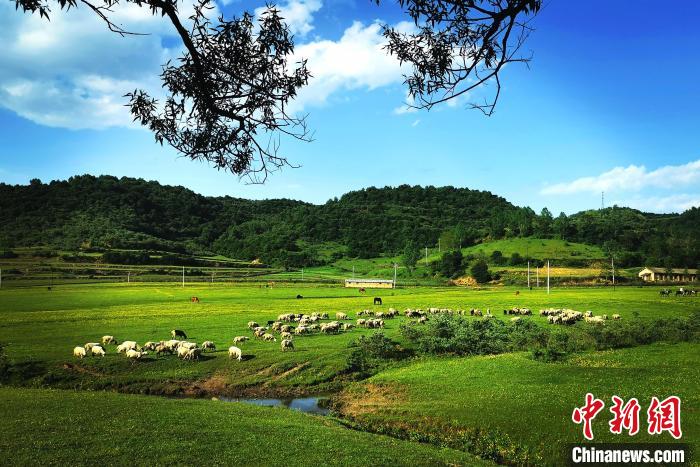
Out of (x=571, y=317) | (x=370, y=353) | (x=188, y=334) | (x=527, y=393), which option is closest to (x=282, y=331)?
(x=188, y=334)

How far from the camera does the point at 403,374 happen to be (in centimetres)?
2970

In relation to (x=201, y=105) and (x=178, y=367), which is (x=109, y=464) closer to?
(x=201, y=105)

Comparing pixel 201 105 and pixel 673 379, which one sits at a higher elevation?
pixel 201 105

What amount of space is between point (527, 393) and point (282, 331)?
25.1 m

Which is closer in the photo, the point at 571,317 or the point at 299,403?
the point at 299,403

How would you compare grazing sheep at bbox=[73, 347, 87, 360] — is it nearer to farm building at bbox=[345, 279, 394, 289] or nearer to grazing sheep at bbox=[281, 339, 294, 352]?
grazing sheep at bbox=[281, 339, 294, 352]

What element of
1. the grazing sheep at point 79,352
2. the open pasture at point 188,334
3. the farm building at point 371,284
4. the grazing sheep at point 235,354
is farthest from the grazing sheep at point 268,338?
the farm building at point 371,284

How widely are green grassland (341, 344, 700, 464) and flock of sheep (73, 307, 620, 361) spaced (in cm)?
1226

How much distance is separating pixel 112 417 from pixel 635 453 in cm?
1862

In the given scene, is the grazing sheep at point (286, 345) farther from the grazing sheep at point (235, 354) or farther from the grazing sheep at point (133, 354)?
the grazing sheep at point (133, 354)

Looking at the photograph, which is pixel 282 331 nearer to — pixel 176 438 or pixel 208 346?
pixel 208 346

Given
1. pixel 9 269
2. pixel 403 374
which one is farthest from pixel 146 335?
pixel 9 269

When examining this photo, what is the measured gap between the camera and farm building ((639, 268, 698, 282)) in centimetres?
12954

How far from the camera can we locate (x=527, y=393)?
23.2 metres
